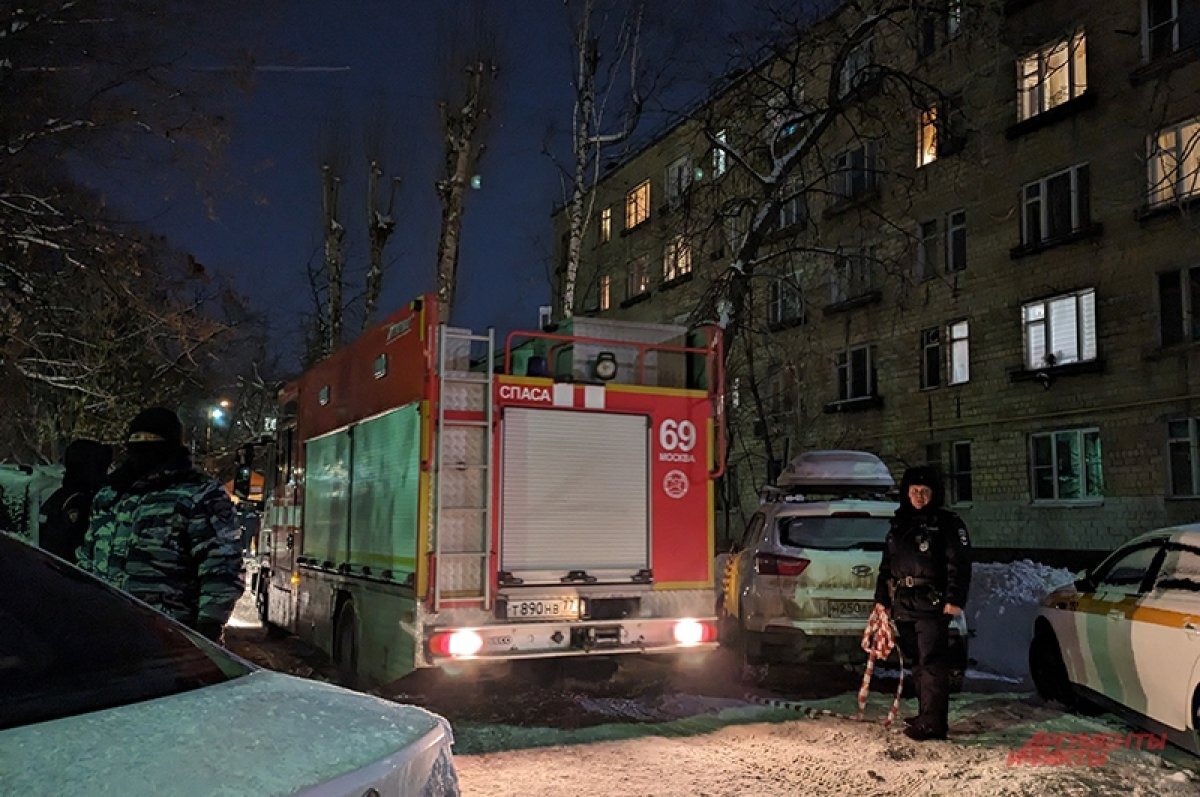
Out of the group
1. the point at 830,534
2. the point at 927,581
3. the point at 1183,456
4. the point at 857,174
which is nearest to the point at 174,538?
the point at 927,581

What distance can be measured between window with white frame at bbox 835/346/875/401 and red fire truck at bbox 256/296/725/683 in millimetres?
17904

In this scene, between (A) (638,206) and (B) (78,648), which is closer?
(B) (78,648)

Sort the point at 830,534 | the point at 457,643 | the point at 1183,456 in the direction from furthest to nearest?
the point at 1183,456 → the point at 830,534 → the point at 457,643

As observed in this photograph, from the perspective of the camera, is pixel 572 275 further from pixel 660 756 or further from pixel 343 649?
pixel 660 756

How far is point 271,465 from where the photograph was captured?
1230 centimetres

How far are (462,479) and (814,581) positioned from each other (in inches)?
132

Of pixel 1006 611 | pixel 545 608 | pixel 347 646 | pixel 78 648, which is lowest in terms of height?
pixel 1006 611

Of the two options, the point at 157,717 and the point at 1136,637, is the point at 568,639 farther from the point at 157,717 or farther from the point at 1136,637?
the point at 157,717

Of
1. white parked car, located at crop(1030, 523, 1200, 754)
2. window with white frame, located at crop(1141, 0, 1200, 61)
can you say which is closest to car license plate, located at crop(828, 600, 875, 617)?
white parked car, located at crop(1030, 523, 1200, 754)

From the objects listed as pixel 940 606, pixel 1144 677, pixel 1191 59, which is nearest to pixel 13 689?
pixel 940 606

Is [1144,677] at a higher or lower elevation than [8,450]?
lower

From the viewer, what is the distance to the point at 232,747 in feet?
6.54

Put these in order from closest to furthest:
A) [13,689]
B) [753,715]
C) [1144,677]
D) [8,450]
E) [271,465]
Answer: [13,689] → [1144,677] → [753,715] → [271,465] → [8,450]

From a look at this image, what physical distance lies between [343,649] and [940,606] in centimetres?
489
